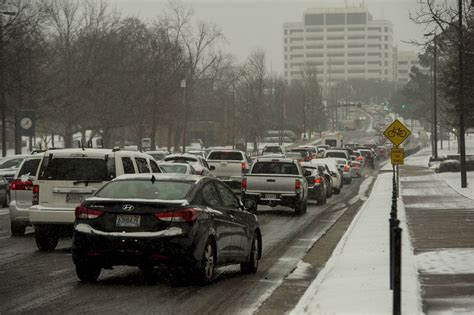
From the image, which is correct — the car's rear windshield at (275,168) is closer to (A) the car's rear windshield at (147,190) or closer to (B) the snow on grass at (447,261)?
(B) the snow on grass at (447,261)

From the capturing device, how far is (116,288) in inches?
496

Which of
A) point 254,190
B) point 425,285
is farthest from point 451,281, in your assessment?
point 254,190

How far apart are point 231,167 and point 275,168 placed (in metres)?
10.4

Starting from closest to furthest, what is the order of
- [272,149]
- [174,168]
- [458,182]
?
[174,168], [458,182], [272,149]

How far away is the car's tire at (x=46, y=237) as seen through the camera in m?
17.3

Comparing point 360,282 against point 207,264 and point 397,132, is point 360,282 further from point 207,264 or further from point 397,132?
point 397,132

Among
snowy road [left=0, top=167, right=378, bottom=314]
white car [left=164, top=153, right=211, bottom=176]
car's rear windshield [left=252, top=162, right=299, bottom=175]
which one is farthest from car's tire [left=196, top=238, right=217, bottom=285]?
white car [left=164, top=153, right=211, bottom=176]

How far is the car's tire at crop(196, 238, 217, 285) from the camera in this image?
12.6 metres

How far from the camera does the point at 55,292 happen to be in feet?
40.2

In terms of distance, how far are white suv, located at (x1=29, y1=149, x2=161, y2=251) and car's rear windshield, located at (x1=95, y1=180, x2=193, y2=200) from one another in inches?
154

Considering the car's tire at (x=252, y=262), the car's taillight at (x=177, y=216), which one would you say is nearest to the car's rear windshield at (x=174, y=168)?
the car's tire at (x=252, y=262)

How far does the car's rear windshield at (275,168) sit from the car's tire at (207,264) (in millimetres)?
18077

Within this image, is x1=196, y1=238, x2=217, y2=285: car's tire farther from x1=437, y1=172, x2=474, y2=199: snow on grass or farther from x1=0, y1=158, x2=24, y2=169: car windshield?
x1=437, y1=172, x2=474, y2=199: snow on grass

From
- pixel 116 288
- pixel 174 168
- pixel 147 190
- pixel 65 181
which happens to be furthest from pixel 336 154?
pixel 116 288
